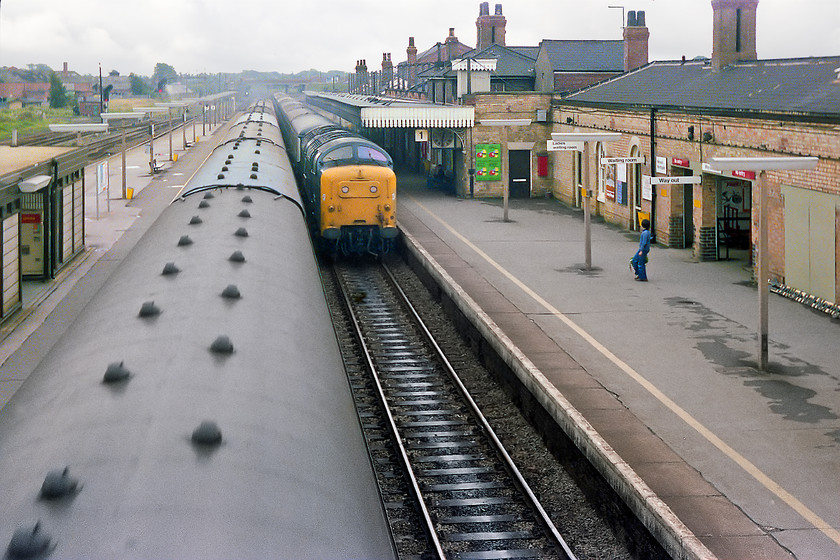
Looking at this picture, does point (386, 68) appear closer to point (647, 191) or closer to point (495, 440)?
point (647, 191)

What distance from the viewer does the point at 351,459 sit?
5.42 meters

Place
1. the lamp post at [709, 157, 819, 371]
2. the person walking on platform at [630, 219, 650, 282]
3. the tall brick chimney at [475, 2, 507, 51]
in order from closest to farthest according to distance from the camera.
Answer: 1. the lamp post at [709, 157, 819, 371]
2. the person walking on platform at [630, 219, 650, 282]
3. the tall brick chimney at [475, 2, 507, 51]

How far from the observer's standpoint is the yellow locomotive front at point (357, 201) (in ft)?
71.9

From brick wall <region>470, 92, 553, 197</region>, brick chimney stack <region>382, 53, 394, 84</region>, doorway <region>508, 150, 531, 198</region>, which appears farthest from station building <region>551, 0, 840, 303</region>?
brick chimney stack <region>382, 53, 394, 84</region>

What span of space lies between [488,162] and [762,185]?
2338cm

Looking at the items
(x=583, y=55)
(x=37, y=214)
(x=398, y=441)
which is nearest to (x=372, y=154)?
(x=37, y=214)

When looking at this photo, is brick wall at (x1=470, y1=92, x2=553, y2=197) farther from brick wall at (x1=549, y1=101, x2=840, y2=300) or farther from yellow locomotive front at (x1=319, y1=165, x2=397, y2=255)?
yellow locomotive front at (x1=319, y1=165, x2=397, y2=255)

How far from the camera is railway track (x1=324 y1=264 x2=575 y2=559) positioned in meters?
8.98

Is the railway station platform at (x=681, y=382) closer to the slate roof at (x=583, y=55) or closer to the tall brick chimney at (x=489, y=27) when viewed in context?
the slate roof at (x=583, y=55)

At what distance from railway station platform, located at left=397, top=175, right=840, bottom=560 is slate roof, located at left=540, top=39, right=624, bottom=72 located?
22.8m

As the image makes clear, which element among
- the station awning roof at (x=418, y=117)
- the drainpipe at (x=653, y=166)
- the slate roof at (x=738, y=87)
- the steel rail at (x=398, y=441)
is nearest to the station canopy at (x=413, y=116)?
the station awning roof at (x=418, y=117)

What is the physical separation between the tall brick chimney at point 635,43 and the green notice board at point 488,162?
6.08 meters

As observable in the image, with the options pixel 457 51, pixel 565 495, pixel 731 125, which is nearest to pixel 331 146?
pixel 731 125

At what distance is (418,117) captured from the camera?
34094 mm
